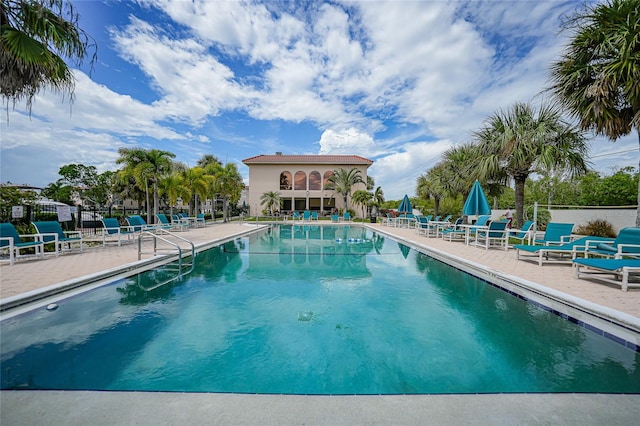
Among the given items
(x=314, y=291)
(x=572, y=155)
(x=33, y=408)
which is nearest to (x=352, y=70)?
(x=572, y=155)

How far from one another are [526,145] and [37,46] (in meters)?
14.1

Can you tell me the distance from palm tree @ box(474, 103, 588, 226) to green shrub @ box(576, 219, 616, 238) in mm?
4555

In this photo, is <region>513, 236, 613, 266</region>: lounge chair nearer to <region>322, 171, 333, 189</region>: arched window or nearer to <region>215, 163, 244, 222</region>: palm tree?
<region>215, 163, 244, 222</region>: palm tree

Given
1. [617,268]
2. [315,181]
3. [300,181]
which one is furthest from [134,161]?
[315,181]

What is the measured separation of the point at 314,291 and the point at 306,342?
6.80 feet

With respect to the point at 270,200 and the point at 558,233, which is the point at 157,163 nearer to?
the point at 270,200

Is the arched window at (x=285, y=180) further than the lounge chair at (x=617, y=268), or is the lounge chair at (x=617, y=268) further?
the arched window at (x=285, y=180)

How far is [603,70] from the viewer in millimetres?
6762

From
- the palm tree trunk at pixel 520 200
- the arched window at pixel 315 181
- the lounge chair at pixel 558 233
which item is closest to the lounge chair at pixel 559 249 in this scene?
the lounge chair at pixel 558 233

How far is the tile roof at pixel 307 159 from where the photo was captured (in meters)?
32.5

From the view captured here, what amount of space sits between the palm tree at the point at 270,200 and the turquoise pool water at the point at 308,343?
25.1m

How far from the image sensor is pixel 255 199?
109 ft

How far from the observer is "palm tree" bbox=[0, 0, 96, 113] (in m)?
4.57

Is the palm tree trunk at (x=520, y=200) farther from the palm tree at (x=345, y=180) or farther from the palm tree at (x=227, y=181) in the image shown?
the palm tree at (x=227, y=181)
